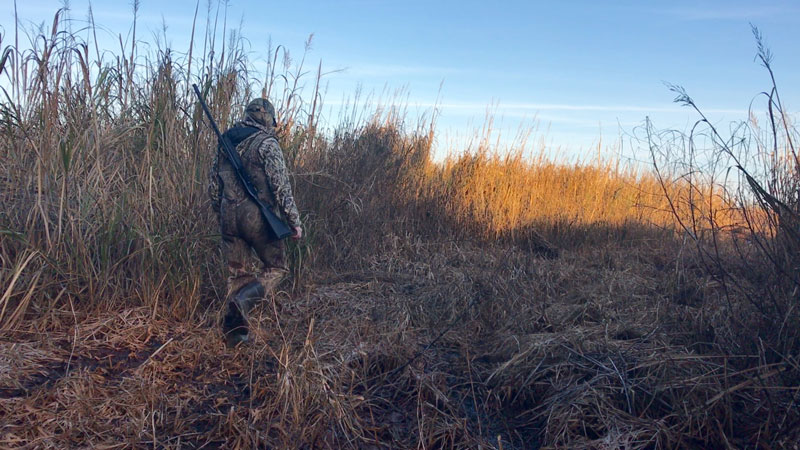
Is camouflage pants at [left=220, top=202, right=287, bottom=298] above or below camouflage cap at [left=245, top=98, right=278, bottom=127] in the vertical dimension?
below

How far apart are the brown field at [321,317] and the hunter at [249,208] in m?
0.26

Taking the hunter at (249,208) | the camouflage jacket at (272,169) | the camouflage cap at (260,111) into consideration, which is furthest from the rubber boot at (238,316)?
the camouflage cap at (260,111)

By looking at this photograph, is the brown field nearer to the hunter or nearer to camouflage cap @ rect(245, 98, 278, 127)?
the hunter

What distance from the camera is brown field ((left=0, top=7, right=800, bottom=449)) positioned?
2.84 metres

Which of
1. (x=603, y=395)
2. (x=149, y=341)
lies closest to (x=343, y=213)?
(x=149, y=341)

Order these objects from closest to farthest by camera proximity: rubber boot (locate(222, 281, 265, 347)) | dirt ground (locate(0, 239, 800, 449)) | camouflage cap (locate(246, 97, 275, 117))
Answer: dirt ground (locate(0, 239, 800, 449)), rubber boot (locate(222, 281, 265, 347)), camouflage cap (locate(246, 97, 275, 117))

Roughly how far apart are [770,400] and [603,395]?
713 mm

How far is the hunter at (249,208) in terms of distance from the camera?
3979 millimetres

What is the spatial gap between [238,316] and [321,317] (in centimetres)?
89

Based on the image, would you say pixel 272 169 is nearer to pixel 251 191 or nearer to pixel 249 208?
pixel 251 191

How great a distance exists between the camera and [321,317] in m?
4.69

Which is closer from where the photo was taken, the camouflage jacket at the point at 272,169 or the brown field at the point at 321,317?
the brown field at the point at 321,317

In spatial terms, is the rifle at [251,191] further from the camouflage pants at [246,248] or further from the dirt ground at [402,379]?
the dirt ground at [402,379]

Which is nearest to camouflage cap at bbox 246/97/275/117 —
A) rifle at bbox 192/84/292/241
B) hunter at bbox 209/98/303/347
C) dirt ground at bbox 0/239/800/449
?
hunter at bbox 209/98/303/347
